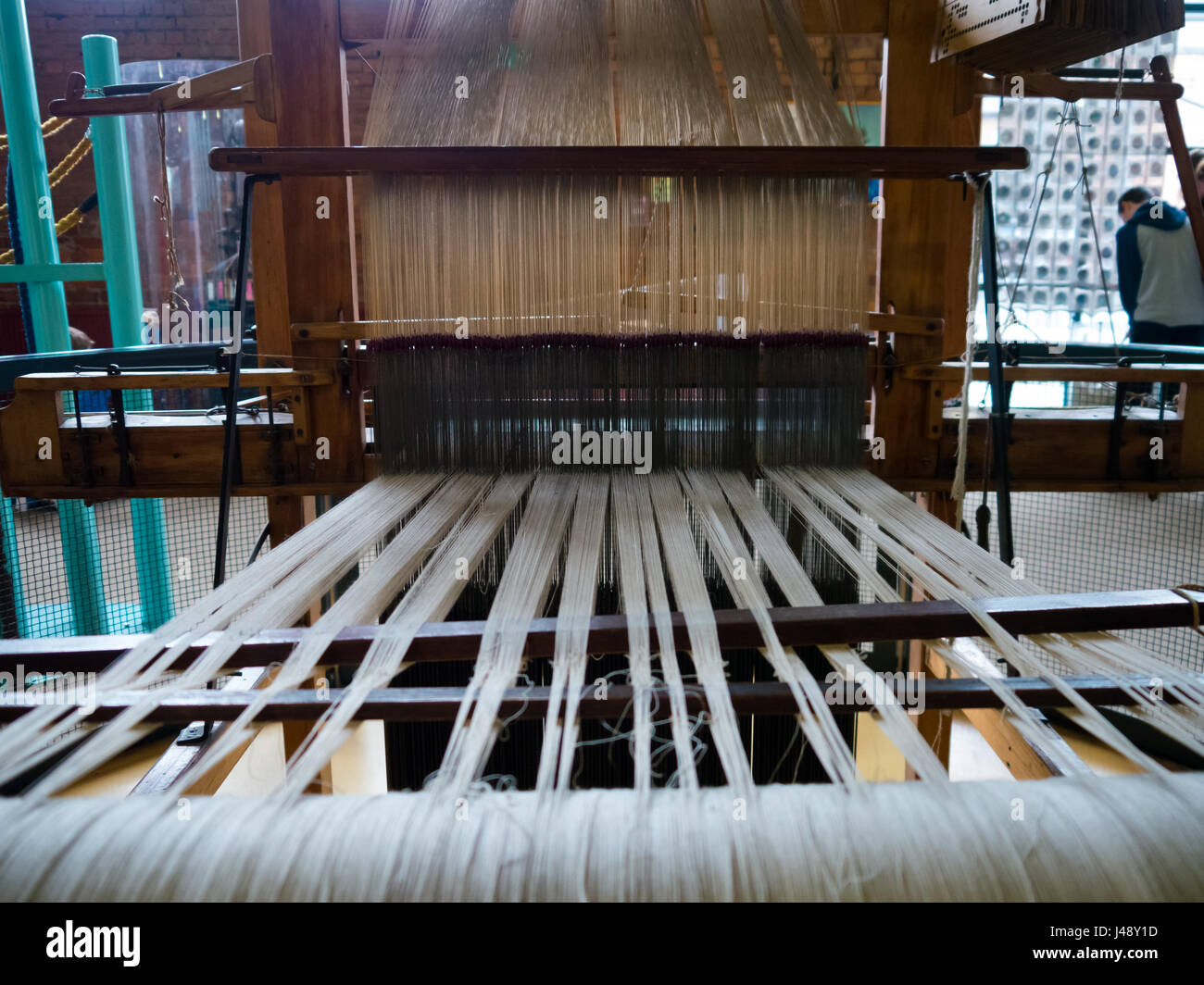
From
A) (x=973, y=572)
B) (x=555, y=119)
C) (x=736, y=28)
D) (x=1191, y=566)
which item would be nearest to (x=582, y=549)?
(x=973, y=572)

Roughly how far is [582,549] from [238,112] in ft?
18.1

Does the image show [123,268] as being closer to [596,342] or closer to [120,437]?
[120,437]

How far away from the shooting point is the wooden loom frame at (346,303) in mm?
1901

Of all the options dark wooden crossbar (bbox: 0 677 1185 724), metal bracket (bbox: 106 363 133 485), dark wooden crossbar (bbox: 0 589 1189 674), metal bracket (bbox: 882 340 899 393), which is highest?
metal bracket (bbox: 882 340 899 393)

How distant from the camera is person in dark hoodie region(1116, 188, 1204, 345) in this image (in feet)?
13.4

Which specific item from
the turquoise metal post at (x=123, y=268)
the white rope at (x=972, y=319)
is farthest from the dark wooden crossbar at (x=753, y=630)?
the turquoise metal post at (x=123, y=268)

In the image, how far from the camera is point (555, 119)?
67.9 inches

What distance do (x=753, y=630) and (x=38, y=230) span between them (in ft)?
11.8

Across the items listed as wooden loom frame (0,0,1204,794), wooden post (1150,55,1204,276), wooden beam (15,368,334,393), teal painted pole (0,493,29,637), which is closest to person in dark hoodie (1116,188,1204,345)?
wooden post (1150,55,1204,276)

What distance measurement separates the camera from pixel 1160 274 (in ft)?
13.6

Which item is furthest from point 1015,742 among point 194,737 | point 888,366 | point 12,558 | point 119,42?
point 119,42

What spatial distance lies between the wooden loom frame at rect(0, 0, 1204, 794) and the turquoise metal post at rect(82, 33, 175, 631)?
1307 mm

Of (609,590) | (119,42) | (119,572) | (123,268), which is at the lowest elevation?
(119,572)

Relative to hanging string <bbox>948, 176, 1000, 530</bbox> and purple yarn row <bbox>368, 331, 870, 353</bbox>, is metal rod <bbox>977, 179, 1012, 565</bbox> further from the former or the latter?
purple yarn row <bbox>368, 331, 870, 353</bbox>
